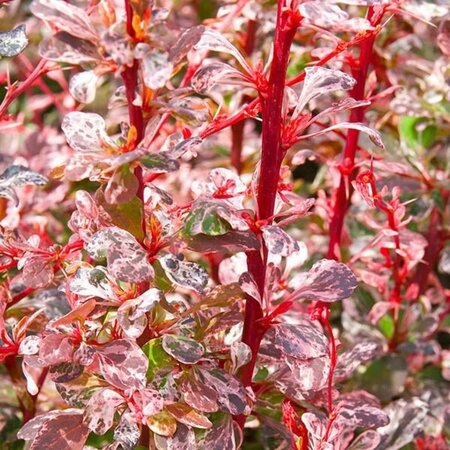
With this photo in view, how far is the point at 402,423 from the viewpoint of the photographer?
1.00m

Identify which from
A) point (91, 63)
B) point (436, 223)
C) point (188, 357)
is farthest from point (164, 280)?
point (436, 223)

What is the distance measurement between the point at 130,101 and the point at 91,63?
4 cm

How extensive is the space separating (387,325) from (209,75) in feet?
1.95

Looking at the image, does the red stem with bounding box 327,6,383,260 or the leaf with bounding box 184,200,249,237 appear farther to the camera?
the red stem with bounding box 327,6,383,260

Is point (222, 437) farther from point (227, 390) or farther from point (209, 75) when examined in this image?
point (209, 75)

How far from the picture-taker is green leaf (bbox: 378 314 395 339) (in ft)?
3.81

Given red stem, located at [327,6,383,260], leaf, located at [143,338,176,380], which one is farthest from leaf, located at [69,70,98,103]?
red stem, located at [327,6,383,260]

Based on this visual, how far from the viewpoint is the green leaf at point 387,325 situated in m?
1.16

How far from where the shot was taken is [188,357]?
669 millimetres

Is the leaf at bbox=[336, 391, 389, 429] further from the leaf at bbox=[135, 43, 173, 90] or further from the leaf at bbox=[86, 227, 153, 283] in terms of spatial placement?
the leaf at bbox=[135, 43, 173, 90]

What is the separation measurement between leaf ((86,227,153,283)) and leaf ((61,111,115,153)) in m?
0.07

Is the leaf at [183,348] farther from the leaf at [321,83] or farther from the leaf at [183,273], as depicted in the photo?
the leaf at [321,83]

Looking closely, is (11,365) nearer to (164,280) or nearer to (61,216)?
(164,280)

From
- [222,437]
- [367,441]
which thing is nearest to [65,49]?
[222,437]
